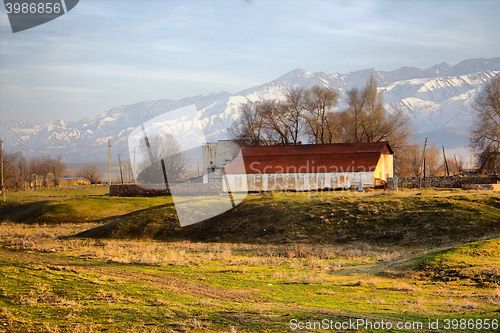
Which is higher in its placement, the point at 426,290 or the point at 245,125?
the point at 245,125

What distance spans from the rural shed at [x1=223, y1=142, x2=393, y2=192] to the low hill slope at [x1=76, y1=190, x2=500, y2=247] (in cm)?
1072

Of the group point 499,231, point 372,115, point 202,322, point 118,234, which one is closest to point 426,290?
point 202,322

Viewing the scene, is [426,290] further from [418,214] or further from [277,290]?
[418,214]

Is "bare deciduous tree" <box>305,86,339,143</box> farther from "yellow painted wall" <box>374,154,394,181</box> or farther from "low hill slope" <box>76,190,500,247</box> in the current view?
"low hill slope" <box>76,190,500,247</box>

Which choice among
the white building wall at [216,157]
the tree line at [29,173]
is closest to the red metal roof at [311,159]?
the white building wall at [216,157]

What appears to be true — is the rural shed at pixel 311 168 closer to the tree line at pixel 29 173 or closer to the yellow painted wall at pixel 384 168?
the yellow painted wall at pixel 384 168

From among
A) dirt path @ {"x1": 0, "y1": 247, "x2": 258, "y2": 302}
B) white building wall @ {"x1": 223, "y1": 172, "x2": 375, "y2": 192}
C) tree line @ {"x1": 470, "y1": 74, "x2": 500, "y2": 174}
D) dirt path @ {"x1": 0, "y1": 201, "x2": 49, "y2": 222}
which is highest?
tree line @ {"x1": 470, "y1": 74, "x2": 500, "y2": 174}

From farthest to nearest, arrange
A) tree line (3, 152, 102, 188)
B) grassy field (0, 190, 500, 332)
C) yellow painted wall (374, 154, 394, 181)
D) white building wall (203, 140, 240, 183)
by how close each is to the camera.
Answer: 1. tree line (3, 152, 102, 188)
2. white building wall (203, 140, 240, 183)
3. yellow painted wall (374, 154, 394, 181)
4. grassy field (0, 190, 500, 332)

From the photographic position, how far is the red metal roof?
5150cm

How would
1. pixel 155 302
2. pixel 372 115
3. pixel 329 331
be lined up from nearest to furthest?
pixel 329 331 → pixel 155 302 → pixel 372 115

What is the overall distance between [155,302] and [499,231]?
22.0 metres

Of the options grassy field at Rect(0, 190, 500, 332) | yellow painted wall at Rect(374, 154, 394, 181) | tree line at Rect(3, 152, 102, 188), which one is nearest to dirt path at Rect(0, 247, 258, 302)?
grassy field at Rect(0, 190, 500, 332)

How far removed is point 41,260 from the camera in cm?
2000

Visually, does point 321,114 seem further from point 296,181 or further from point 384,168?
point 296,181
